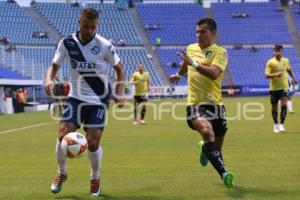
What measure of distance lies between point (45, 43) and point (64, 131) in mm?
54519

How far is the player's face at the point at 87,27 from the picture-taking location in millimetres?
7016

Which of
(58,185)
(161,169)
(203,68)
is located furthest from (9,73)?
(203,68)

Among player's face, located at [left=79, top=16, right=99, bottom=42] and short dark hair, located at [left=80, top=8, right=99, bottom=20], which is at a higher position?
short dark hair, located at [left=80, top=8, right=99, bottom=20]

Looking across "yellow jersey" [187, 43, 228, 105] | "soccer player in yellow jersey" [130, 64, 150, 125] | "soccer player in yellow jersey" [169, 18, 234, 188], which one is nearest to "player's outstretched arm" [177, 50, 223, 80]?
"soccer player in yellow jersey" [169, 18, 234, 188]

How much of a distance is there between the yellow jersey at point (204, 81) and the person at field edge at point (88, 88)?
1.05 metres

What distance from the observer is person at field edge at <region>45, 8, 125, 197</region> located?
23.7 feet

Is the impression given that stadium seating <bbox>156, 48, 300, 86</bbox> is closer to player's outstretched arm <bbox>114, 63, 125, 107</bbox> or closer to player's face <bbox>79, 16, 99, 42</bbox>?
player's outstretched arm <bbox>114, 63, 125, 107</bbox>

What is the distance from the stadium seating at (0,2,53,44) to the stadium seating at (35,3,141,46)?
2753 millimetres

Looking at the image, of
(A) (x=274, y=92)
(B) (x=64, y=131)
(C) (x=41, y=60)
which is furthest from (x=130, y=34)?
(B) (x=64, y=131)

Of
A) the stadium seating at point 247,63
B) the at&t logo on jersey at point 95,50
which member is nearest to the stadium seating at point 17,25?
the stadium seating at point 247,63

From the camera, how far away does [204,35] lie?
7648 mm

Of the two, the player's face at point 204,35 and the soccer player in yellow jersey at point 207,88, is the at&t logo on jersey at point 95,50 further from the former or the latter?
the player's face at point 204,35

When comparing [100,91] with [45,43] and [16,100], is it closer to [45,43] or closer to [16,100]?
[16,100]

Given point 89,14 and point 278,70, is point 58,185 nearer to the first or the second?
point 89,14
